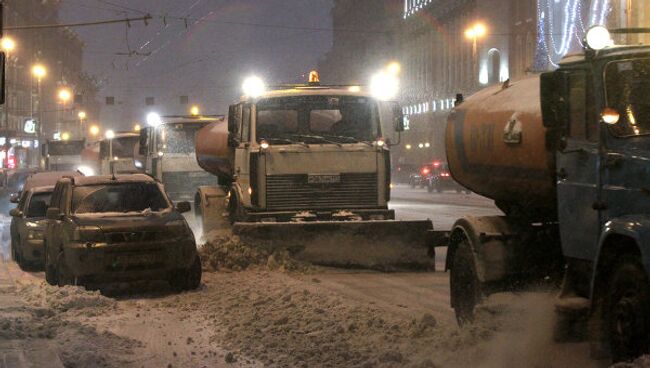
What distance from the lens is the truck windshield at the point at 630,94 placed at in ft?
21.8

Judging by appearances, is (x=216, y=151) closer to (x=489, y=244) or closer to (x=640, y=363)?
(x=489, y=244)

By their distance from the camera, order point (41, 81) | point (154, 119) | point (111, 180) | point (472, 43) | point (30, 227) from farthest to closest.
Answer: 1. point (41, 81)
2. point (472, 43)
3. point (154, 119)
4. point (30, 227)
5. point (111, 180)

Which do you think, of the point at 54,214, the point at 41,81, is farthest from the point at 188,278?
the point at 41,81

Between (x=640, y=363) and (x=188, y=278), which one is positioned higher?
(x=640, y=363)

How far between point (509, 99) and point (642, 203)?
2.68m

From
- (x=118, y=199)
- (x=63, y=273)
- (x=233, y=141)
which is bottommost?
(x=63, y=273)

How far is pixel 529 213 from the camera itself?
8914mm

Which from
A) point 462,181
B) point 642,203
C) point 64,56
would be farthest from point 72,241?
point 64,56

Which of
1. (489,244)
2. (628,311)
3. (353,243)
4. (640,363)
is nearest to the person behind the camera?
(640,363)

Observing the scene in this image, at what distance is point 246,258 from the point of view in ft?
49.8

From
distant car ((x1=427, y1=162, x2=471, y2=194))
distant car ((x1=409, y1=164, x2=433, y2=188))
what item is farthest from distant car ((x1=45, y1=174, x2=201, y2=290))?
distant car ((x1=409, y1=164, x2=433, y2=188))

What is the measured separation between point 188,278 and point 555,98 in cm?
725

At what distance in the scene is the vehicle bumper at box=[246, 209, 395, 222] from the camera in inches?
629

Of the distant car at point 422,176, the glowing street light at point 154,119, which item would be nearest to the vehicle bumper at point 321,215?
the glowing street light at point 154,119
